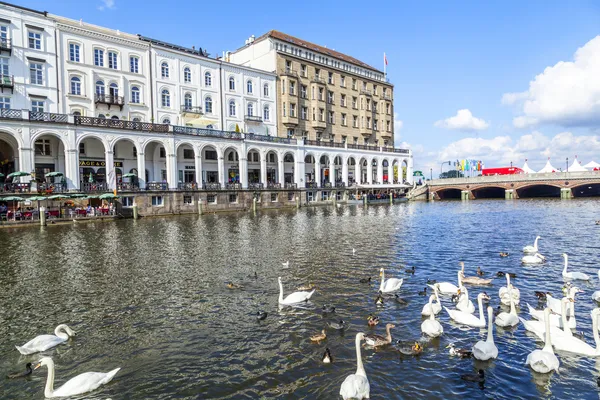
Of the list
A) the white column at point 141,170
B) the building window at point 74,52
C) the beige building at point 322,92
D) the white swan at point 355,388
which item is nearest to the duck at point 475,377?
the white swan at point 355,388

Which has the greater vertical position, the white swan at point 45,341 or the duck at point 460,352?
the white swan at point 45,341

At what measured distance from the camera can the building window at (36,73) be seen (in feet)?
145

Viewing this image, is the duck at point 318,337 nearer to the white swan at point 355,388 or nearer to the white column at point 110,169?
the white swan at point 355,388

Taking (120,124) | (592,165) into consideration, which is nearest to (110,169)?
(120,124)

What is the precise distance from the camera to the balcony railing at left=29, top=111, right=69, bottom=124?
133 feet

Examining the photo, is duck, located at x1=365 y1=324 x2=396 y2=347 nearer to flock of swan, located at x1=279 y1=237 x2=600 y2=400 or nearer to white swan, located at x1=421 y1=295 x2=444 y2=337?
flock of swan, located at x1=279 y1=237 x2=600 y2=400

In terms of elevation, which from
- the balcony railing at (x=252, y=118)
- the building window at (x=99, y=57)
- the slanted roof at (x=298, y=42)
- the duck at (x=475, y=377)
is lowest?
the duck at (x=475, y=377)

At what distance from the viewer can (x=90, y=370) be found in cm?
858

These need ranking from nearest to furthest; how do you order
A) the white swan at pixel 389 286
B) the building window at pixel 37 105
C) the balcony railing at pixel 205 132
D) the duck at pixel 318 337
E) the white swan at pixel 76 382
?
1. the white swan at pixel 76 382
2. the duck at pixel 318 337
3. the white swan at pixel 389 286
4. the building window at pixel 37 105
5. the balcony railing at pixel 205 132

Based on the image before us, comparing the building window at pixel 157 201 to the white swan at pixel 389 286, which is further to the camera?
the building window at pixel 157 201

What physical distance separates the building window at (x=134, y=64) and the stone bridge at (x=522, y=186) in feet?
223

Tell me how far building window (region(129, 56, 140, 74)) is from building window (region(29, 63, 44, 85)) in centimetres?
1081

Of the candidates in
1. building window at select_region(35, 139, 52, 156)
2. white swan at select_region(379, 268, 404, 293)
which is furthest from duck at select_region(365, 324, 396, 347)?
building window at select_region(35, 139, 52, 156)

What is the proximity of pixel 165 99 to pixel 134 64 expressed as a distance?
6140 mm
